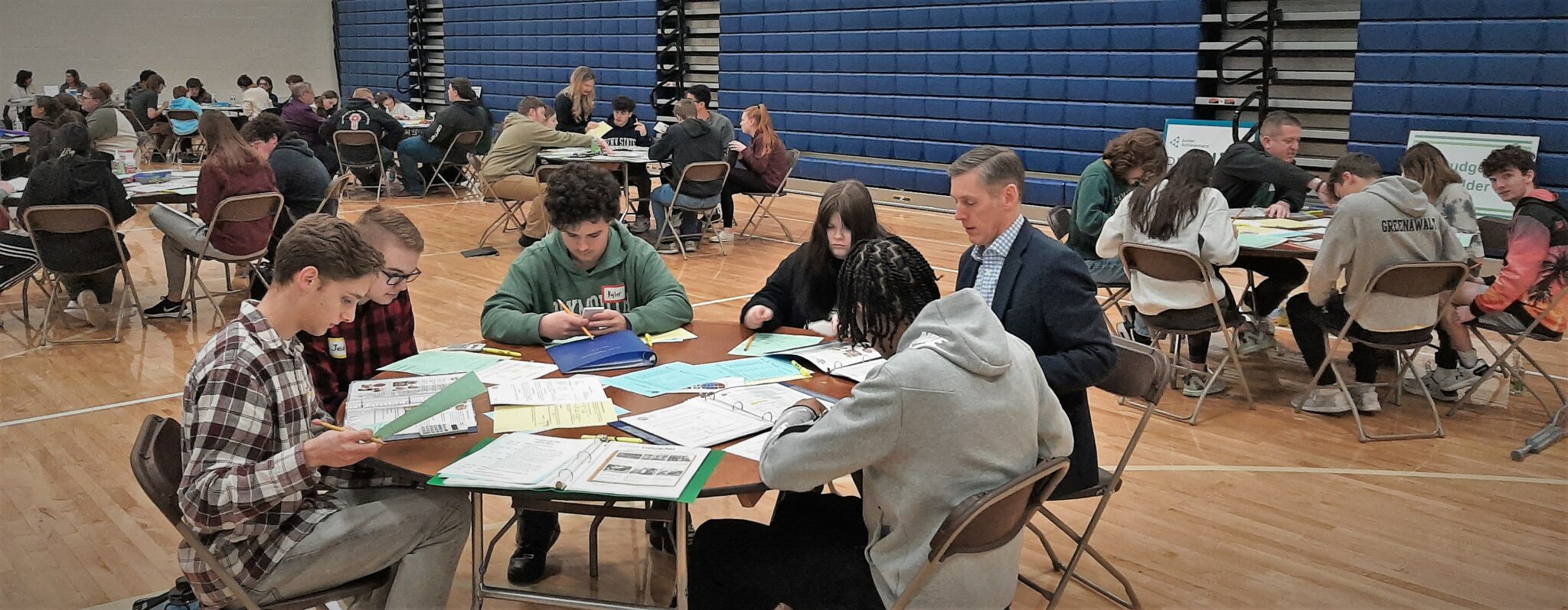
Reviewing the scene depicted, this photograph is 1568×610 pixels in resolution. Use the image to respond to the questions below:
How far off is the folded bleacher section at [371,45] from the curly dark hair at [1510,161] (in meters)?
17.0

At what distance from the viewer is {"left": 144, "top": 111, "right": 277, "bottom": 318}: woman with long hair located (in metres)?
6.03

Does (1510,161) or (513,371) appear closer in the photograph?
(513,371)

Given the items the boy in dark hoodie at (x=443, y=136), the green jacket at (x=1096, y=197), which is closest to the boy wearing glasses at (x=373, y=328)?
the green jacket at (x=1096, y=197)

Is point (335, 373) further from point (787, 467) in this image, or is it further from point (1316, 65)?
point (1316, 65)

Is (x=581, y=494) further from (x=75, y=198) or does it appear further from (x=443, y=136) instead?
(x=443, y=136)

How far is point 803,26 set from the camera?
12.1 metres

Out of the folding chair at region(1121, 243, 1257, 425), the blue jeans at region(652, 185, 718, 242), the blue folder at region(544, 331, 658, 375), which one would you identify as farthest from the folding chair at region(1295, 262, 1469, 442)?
the blue jeans at region(652, 185, 718, 242)

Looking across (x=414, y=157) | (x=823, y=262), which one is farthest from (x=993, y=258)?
(x=414, y=157)

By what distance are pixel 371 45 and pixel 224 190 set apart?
14.6m

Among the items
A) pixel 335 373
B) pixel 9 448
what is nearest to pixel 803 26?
pixel 9 448

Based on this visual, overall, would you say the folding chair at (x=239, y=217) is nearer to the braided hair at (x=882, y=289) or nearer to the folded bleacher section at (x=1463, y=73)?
the braided hair at (x=882, y=289)

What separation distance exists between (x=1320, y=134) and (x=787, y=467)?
7693 millimetres

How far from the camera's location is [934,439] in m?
1.94

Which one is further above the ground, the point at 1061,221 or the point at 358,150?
the point at 358,150
